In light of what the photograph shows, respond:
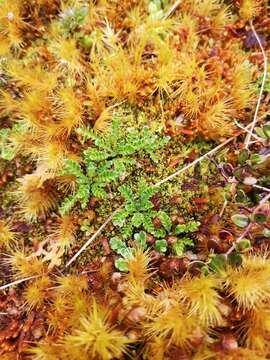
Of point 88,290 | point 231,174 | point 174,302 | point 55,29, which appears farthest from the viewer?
point 55,29

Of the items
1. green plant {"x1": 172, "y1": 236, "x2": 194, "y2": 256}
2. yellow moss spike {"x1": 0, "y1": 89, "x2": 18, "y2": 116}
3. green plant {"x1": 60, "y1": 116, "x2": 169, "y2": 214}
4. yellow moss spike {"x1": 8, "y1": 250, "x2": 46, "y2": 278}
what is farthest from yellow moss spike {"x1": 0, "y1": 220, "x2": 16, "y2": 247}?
green plant {"x1": 172, "y1": 236, "x2": 194, "y2": 256}

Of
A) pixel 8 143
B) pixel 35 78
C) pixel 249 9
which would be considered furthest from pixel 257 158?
pixel 8 143

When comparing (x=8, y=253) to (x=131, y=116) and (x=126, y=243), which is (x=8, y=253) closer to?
(x=126, y=243)

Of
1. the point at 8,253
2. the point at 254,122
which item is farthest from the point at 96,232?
the point at 254,122

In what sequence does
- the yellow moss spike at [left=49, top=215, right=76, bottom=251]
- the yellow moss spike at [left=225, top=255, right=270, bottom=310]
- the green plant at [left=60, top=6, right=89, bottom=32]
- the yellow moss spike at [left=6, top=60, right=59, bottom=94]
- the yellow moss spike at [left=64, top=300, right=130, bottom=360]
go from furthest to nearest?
the green plant at [left=60, top=6, right=89, bottom=32] → the yellow moss spike at [left=6, top=60, right=59, bottom=94] → the yellow moss spike at [left=49, top=215, right=76, bottom=251] → the yellow moss spike at [left=225, top=255, right=270, bottom=310] → the yellow moss spike at [left=64, top=300, right=130, bottom=360]

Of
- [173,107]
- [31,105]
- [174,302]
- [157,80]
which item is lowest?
[174,302]

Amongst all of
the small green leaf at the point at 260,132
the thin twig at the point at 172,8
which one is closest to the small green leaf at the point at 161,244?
the small green leaf at the point at 260,132

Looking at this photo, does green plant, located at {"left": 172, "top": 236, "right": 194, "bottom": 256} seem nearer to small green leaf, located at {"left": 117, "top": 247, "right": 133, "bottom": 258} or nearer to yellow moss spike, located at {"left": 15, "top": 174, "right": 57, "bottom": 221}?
small green leaf, located at {"left": 117, "top": 247, "right": 133, "bottom": 258}

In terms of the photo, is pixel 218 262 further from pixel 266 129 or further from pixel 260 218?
pixel 266 129
